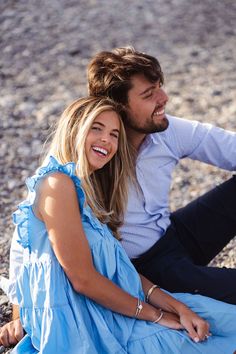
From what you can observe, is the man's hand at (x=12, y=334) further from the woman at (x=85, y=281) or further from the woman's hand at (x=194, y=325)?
the woman's hand at (x=194, y=325)

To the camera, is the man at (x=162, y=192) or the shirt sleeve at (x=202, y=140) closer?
the man at (x=162, y=192)

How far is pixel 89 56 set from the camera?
856 centimetres

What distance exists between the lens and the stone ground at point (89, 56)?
6.40m

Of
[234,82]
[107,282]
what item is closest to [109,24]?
[234,82]

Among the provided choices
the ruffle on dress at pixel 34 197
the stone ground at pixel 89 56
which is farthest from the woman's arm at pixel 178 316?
the stone ground at pixel 89 56

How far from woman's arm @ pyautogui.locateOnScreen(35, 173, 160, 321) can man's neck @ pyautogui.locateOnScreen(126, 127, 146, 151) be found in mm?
843

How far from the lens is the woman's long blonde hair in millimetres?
3629

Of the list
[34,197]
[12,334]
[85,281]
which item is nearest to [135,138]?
[34,197]

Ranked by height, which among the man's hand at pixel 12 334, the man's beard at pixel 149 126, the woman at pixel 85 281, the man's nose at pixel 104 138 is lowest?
the man's hand at pixel 12 334

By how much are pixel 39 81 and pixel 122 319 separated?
4959mm

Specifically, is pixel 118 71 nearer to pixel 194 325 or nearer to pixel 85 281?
pixel 85 281

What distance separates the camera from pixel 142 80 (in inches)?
161

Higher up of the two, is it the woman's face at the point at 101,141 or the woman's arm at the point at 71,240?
the woman's face at the point at 101,141

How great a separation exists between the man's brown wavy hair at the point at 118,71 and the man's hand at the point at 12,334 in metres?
1.35
